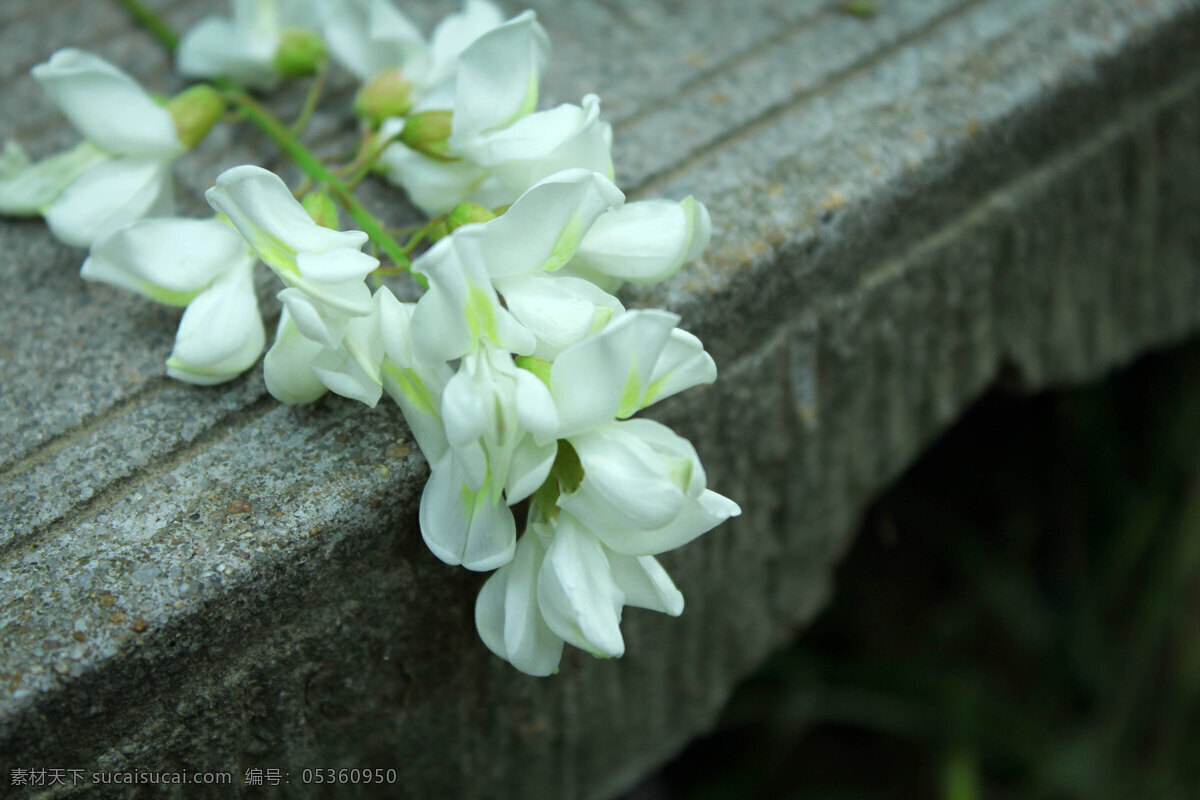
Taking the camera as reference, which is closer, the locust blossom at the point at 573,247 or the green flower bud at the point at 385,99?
the locust blossom at the point at 573,247

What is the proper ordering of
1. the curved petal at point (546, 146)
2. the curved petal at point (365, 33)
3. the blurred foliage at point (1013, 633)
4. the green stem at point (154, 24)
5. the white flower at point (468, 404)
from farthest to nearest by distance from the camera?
the blurred foliage at point (1013, 633)
the green stem at point (154, 24)
the curved petal at point (365, 33)
the curved petal at point (546, 146)
the white flower at point (468, 404)

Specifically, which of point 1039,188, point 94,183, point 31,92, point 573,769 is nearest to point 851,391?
point 1039,188

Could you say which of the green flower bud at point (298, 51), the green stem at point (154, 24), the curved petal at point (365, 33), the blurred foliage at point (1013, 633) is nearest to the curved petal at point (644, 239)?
the curved petal at point (365, 33)

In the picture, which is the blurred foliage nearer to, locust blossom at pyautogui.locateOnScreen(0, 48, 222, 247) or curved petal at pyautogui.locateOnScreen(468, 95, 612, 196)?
curved petal at pyautogui.locateOnScreen(468, 95, 612, 196)

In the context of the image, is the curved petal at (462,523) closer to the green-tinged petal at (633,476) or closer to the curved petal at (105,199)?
the green-tinged petal at (633,476)

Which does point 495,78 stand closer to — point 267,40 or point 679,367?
point 679,367

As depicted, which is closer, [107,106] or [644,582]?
[644,582]

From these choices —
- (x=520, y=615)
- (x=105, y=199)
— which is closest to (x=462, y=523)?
(x=520, y=615)
